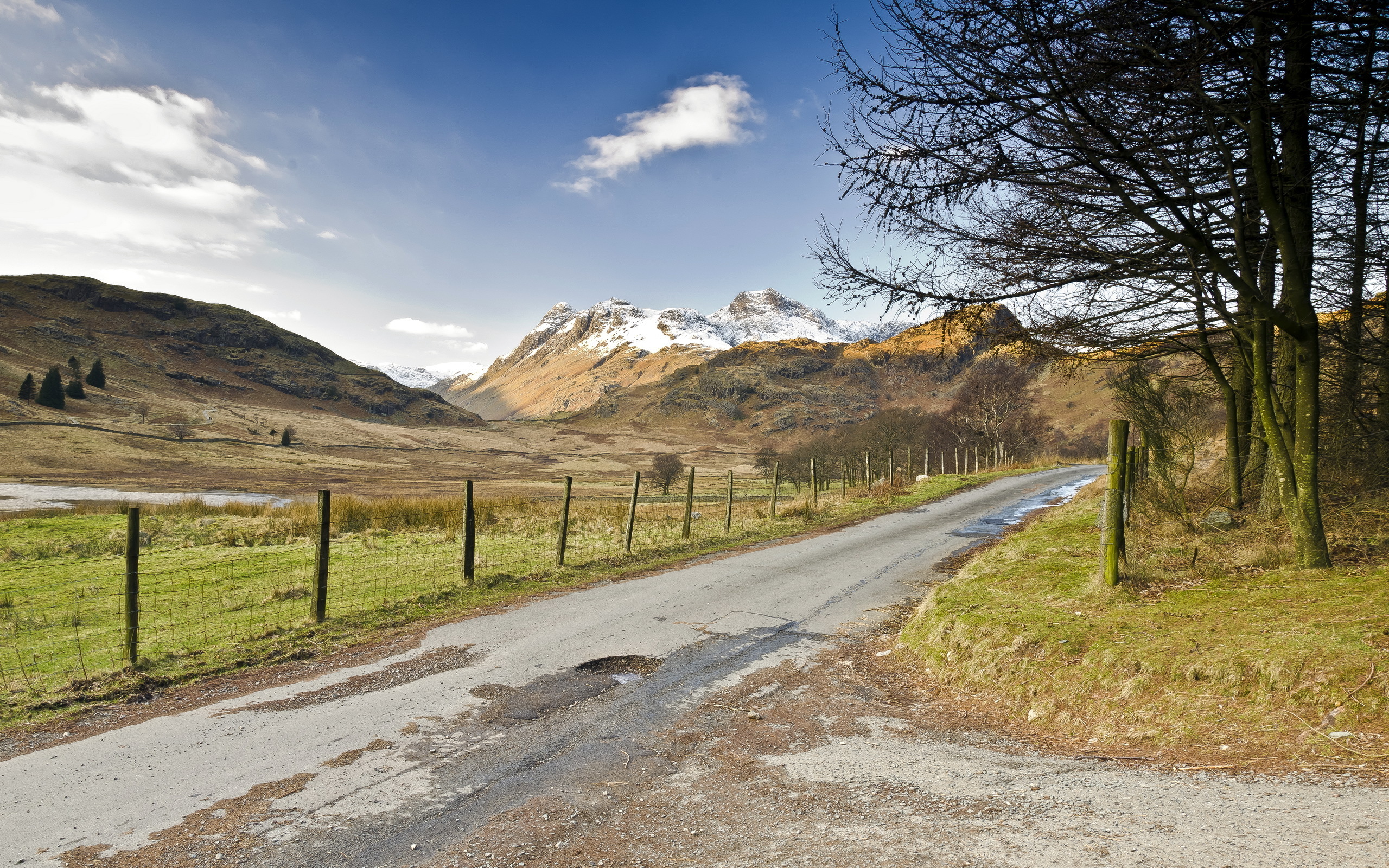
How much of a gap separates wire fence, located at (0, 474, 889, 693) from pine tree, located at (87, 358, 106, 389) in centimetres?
11489

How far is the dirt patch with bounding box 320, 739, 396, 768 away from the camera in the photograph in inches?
187

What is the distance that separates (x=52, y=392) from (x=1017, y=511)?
121 meters

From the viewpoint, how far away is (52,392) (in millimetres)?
93312

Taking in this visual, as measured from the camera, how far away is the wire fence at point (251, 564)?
321 inches

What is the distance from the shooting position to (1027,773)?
4.35 m

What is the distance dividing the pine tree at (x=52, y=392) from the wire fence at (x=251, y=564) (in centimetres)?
9320

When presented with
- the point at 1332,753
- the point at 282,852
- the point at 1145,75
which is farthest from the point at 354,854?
the point at 1145,75

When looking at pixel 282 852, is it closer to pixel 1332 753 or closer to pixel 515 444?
pixel 1332 753

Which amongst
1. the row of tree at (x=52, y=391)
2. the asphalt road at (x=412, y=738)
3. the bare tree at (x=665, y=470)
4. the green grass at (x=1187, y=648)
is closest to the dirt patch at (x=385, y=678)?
the asphalt road at (x=412, y=738)

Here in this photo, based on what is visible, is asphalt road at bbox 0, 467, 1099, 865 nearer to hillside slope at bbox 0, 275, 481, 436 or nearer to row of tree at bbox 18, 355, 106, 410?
row of tree at bbox 18, 355, 106, 410

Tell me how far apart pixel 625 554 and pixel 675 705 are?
344 inches

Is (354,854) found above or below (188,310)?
below

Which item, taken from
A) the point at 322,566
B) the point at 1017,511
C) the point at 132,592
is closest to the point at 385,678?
the point at 322,566

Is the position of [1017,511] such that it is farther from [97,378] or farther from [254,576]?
[97,378]
